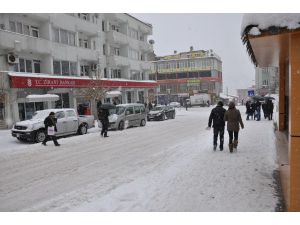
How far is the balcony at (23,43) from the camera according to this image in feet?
63.3

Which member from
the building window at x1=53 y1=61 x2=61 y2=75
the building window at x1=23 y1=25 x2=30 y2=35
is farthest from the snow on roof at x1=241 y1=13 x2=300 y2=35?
the building window at x1=53 y1=61 x2=61 y2=75

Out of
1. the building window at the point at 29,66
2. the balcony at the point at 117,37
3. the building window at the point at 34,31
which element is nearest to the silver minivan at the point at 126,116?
the building window at the point at 29,66

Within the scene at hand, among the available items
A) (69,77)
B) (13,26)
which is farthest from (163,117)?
(13,26)

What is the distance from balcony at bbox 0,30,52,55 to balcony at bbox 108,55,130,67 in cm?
929

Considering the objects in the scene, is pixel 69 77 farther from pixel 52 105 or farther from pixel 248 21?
pixel 248 21

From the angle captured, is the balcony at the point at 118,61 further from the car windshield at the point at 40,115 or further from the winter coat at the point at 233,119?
the winter coat at the point at 233,119

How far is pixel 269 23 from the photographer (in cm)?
423

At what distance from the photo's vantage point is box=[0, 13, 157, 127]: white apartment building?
19875mm

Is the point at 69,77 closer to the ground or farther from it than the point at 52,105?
farther from it

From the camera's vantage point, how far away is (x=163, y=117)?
24.4 metres

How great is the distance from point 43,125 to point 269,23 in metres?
12.4

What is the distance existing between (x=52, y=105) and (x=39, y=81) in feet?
10.5

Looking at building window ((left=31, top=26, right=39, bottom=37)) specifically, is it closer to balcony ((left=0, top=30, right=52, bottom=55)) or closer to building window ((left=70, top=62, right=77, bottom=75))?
balcony ((left=0, top=30, right=52, bottom=55))

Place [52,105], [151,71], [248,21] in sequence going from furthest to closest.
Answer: [151,71] < [52,105] < [248,21]
